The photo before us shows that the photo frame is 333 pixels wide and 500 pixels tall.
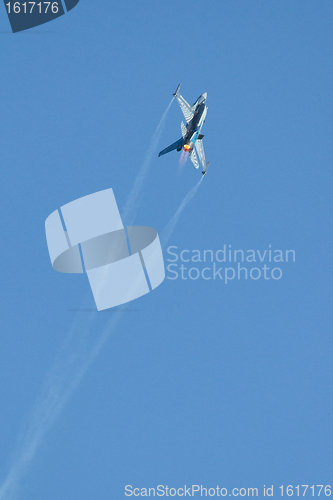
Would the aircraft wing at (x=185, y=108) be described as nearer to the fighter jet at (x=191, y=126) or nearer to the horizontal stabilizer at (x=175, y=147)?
the fighter jet at (x=191, y=126)

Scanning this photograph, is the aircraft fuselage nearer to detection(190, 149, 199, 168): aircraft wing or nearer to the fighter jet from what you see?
the fighter jet

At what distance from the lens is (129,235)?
17.6m

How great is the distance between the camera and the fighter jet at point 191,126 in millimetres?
16453

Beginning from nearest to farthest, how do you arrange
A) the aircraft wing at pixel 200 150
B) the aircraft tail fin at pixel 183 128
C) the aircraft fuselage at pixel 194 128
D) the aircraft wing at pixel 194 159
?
1. the aircraft fuselage at pixel 194 128
2. the aircraft tail fin at pixel 183 128
3. the aircraft wing at pixel 194 159
4. the aircraft wing at pixel 200 150

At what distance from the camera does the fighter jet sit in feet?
54.0

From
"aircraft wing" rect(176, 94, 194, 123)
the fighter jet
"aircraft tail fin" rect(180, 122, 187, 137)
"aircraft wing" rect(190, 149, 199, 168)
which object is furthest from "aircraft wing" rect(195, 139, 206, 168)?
"aircraft wing" rect(176, 94, 194, 123)

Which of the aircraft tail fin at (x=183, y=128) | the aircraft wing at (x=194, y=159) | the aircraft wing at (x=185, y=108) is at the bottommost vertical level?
the aircraft wing at (x=194, y=159)

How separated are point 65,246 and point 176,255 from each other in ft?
11.9

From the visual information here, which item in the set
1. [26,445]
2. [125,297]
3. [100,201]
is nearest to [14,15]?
[100,201]

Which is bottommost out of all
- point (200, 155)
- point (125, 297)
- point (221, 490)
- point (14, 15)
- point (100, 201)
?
point (221, 490)

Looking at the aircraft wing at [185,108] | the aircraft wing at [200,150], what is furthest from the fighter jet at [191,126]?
the aircraft wing at [200,150]

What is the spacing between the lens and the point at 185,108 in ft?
55.2

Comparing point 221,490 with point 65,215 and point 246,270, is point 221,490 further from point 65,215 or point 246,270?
point 65,215

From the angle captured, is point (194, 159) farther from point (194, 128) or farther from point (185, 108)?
point (185, 108)
